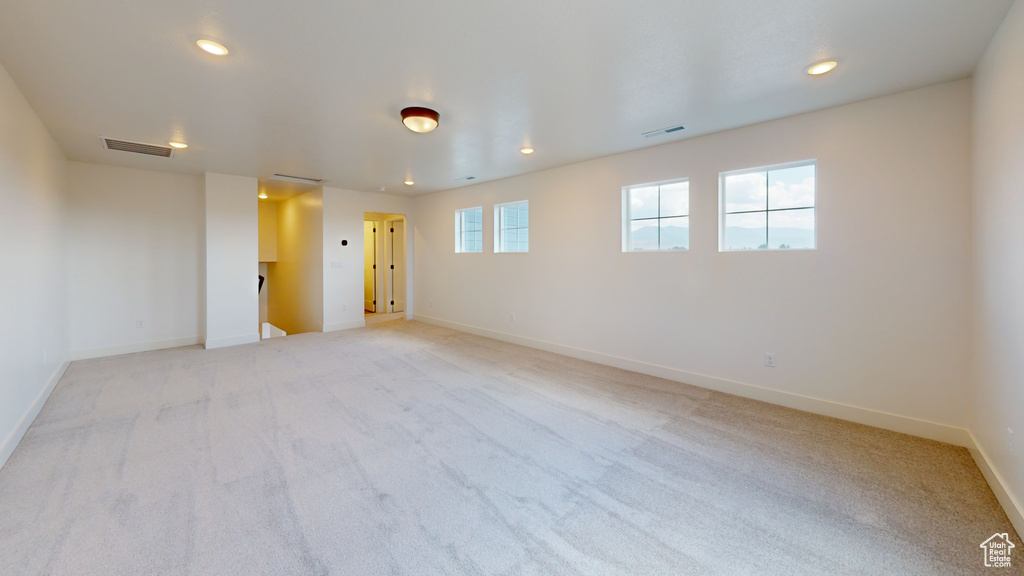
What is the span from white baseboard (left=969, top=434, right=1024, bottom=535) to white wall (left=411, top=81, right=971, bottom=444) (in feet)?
0.83

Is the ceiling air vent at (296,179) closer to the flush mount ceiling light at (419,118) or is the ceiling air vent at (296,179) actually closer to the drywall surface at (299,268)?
the drywall surface at (299,268)

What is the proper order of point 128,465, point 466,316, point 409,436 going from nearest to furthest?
point 128,465 → point 409,436 → point 466,316

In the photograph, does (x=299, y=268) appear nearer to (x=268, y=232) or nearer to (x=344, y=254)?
(x=344, y=254)

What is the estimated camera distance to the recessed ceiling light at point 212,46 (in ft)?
6.83

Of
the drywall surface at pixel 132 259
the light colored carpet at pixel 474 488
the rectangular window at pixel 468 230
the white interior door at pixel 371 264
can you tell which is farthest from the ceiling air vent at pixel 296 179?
the white interior door at pixel 371 264

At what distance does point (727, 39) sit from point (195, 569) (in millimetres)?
3611

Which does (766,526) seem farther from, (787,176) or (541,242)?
(541,242)

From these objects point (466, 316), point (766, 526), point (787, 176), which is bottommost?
point (766, 526)

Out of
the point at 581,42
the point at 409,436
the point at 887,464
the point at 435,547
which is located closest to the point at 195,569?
the point at 435,547

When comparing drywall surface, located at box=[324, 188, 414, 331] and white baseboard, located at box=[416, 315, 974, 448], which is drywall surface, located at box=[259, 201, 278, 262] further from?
white baseboard, located at box=[416, 315, 974, 448]

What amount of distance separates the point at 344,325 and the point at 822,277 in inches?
264

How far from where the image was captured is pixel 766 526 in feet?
5.98

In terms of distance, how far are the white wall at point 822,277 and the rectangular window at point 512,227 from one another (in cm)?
82

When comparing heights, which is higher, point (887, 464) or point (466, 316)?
point (466, 316)
